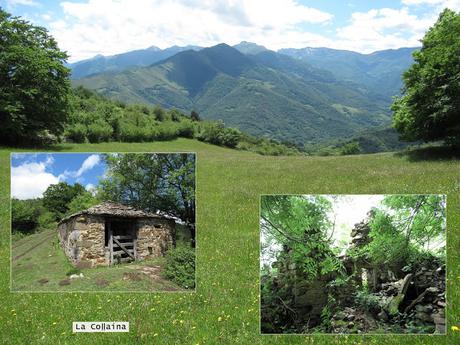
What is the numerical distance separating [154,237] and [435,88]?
3192cm

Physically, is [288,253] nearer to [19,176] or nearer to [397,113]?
[19,176]

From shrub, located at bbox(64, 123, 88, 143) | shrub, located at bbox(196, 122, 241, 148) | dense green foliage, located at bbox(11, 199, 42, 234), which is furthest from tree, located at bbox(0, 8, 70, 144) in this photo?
shrub, located at bbox(196, 122, 241, 148)

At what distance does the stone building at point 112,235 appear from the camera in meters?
10.2

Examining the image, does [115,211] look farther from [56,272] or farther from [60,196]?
[56,272]

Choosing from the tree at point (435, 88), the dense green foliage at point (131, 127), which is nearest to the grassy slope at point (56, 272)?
the tree at point (435, 88)

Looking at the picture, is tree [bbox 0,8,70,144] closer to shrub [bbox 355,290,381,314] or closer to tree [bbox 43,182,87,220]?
tree [bbox 43,182,87,220]

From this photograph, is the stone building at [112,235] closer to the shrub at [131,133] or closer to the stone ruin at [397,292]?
the stone ruin at [397,292]

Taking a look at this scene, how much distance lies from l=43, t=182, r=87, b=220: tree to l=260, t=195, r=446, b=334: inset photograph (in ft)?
14.4

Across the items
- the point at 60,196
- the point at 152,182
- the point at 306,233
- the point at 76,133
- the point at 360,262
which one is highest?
the point at 76,133

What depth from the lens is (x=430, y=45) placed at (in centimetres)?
3819

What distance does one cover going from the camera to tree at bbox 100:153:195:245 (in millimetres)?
10406

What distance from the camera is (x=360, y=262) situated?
9.73 m

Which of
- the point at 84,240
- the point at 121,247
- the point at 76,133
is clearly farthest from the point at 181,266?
the point at 76,133

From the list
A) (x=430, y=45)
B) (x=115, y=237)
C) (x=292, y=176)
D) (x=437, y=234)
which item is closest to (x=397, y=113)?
(x=430, y=45)
